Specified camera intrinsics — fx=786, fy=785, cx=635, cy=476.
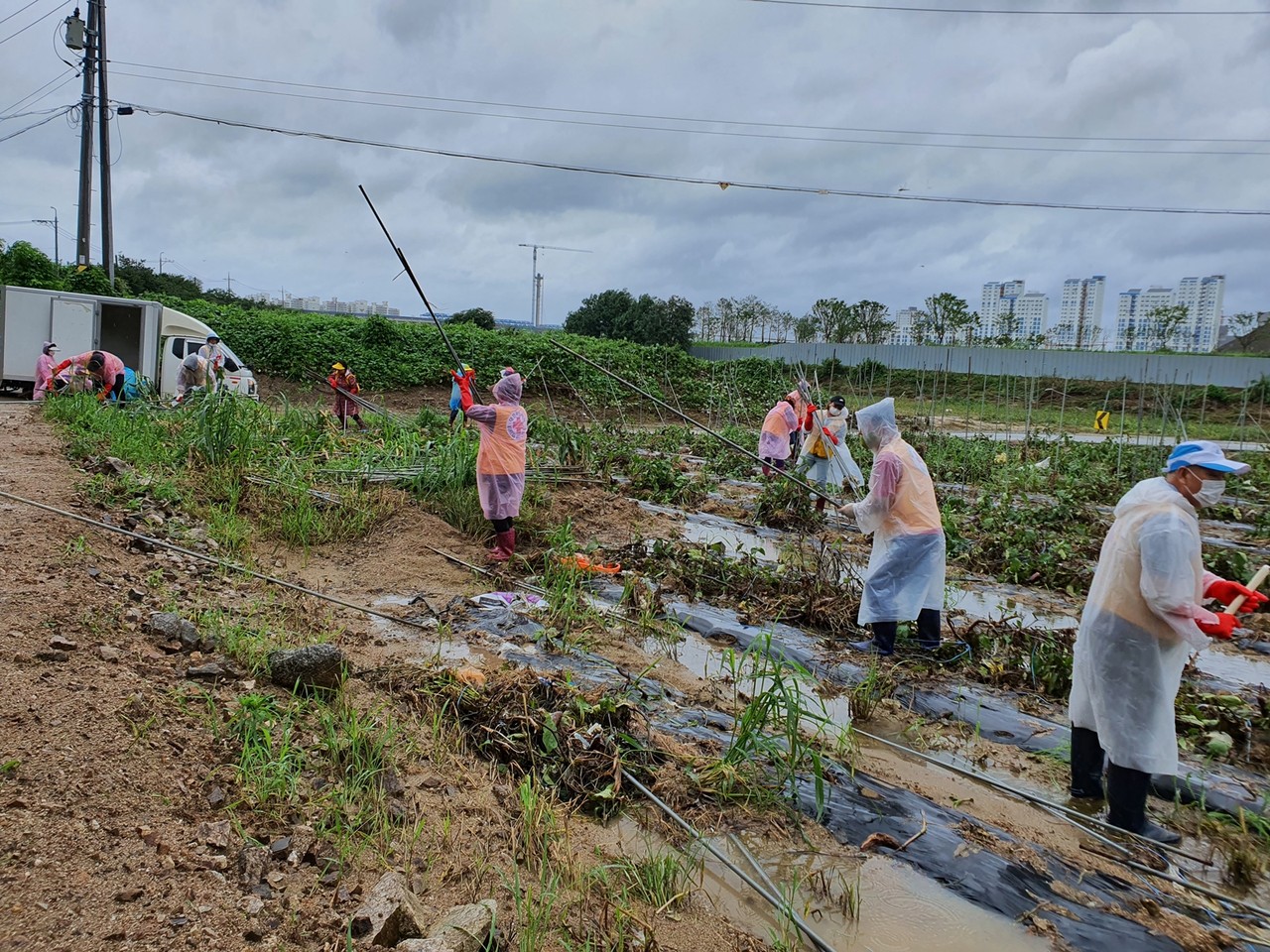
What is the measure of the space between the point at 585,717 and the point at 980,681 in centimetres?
256

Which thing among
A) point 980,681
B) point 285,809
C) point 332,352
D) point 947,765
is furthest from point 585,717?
point 332,352

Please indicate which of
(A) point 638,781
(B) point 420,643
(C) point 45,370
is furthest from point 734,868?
(C) point 45,370

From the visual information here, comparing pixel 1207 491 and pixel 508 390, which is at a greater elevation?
pixel 508 390

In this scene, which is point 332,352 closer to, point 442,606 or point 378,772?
point 442,606

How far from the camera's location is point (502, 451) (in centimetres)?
639

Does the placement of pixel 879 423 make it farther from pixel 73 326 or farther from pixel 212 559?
pixel 73 326

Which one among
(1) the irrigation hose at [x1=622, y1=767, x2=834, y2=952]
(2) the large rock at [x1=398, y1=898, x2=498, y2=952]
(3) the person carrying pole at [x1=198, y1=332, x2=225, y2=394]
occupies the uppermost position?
(3) the person carrying pole at [x1=198, y1=332, x2=225, y2=394]

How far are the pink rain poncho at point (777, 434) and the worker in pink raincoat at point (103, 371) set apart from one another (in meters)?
8.47

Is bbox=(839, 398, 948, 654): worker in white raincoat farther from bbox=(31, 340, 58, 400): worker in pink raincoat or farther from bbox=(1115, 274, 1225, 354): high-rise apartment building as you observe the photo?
bbox=(1115, 274, 1225, 354): high-rise apartment building

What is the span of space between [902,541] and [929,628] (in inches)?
24.0

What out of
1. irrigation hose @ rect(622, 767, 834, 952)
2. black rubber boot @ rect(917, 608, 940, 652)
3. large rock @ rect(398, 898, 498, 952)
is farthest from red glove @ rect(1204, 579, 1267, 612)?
large rock @ rect(398, 898, 498, 952)

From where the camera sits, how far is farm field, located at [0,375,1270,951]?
2291mm

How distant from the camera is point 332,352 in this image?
20.5 m

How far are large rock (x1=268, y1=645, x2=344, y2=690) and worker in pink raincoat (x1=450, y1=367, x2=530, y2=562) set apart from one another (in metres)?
2.97
